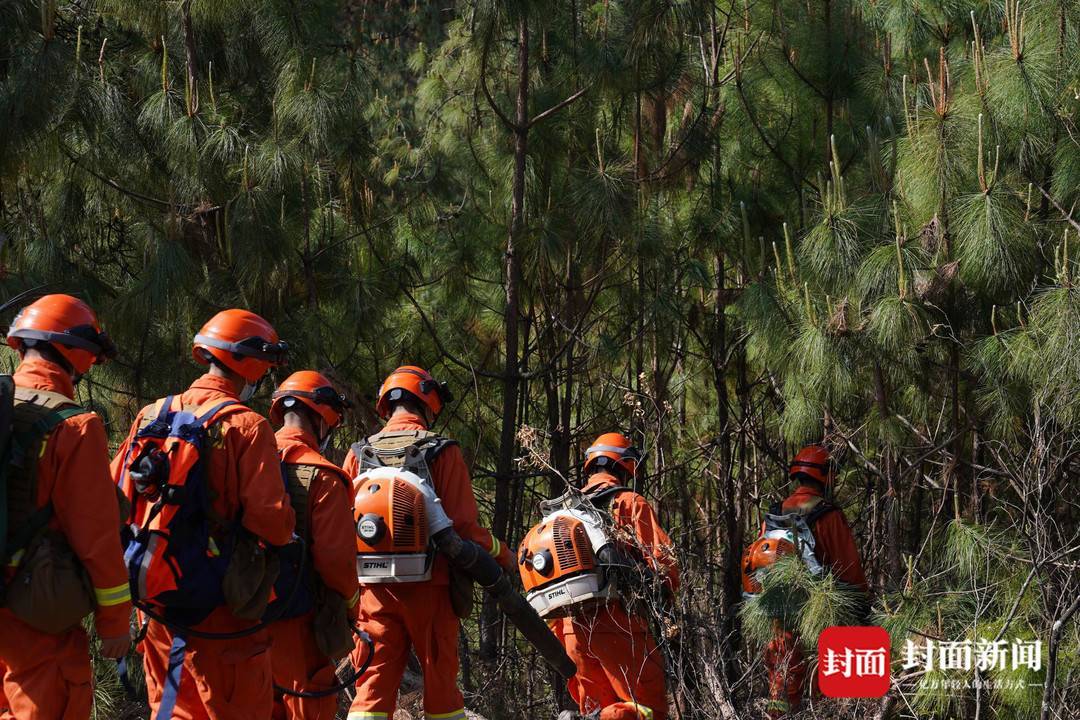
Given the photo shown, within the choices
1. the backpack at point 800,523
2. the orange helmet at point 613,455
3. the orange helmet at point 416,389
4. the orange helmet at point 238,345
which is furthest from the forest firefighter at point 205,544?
the backpack at point 800,523

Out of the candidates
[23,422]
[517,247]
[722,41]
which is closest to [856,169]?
[722,41]

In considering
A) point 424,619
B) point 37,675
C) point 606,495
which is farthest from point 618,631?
point 37,675

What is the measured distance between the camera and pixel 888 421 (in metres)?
6.05

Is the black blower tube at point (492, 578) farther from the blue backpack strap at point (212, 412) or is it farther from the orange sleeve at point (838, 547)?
the orange sleeve at point (838, 547)

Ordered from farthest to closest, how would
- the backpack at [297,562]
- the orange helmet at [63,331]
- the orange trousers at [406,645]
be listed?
the orange trousers at [406,645]
the backpack at [297,562]
the orange helmet at [63,331]

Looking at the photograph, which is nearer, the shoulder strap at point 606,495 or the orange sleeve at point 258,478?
the orange sleeve at point 258,478

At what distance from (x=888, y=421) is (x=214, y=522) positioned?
3400 millimetres

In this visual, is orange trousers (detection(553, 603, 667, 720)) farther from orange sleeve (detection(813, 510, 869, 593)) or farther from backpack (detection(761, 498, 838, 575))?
orange sleeve (detection(813, 510, 869, 593))

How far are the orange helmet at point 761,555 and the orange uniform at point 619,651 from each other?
2.43ft

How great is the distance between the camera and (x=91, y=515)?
3.75 m

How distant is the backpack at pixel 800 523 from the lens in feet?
22.0

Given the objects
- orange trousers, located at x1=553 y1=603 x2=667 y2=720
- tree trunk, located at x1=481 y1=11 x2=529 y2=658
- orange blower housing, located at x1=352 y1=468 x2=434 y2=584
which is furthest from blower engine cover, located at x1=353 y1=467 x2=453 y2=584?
tree trunk, located at x1=481 y1=11 x2=529 y2=658

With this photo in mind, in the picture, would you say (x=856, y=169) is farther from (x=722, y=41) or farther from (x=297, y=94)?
(x=297, y=94)

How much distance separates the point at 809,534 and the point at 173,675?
3.76m
